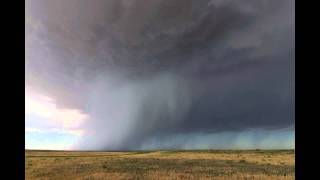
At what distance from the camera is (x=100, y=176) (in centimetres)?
1508
